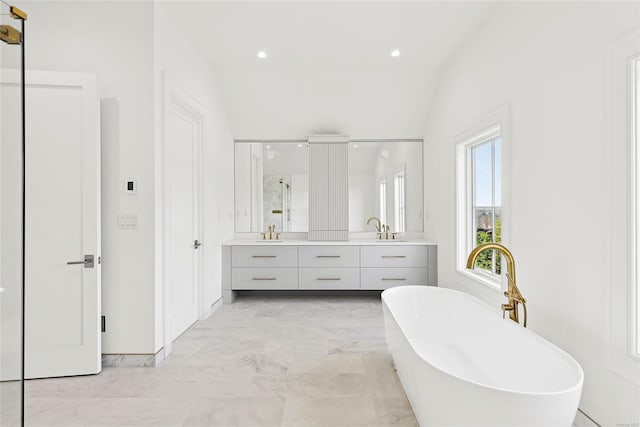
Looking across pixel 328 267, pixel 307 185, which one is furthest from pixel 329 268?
pixel 307 185

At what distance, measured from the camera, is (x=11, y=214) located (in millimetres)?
1290

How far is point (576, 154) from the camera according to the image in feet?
6.07

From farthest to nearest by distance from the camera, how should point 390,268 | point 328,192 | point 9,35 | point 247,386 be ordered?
point 328,192 < point 390,268 < point 247,386 < point 9,35

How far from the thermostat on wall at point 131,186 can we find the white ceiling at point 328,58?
1.35 meters

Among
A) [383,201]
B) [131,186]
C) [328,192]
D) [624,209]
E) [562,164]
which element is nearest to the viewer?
[624,209]

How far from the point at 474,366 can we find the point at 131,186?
2632 millimetres

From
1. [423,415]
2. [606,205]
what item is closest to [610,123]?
[606,205]

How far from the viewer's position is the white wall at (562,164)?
5.49 ft

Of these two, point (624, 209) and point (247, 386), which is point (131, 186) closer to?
point (247, 386)

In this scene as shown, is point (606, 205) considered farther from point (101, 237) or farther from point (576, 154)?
point (101, 237)

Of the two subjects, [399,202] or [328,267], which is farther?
[399,202]

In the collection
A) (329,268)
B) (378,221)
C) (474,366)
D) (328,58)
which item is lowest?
(474,366)

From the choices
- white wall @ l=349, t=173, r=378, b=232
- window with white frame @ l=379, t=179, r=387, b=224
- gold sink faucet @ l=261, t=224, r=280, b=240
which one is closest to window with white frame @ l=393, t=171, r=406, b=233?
window with white frame @ l=379, t=179, r=387, b=224

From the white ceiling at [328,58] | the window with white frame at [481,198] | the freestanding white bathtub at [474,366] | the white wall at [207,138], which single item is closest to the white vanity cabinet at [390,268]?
the window with white frame at [481,198]
